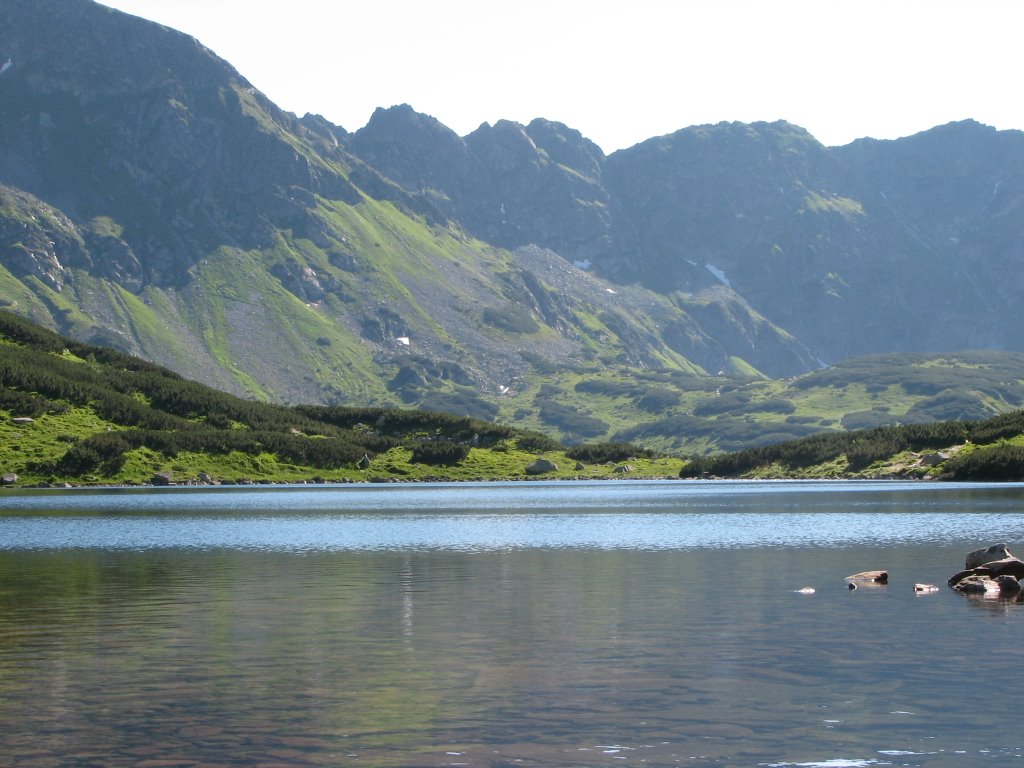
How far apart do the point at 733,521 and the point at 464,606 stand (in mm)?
61432

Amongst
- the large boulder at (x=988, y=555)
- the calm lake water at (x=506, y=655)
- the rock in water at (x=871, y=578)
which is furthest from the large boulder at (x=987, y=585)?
the rock in water at (x=871, y=578)

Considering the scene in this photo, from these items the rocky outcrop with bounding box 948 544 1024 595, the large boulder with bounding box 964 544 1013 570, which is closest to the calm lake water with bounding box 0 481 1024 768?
the large boulder with bounding box 964 544 1013 570

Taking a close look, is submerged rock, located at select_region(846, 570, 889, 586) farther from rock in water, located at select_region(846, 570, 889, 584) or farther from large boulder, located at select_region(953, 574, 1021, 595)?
large boulder, located at select_region(953, 574, 1021, 595)

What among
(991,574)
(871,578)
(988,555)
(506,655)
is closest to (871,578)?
A: (871,578)

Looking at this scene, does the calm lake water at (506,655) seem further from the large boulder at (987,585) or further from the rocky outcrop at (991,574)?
the large boulder at (987,585)

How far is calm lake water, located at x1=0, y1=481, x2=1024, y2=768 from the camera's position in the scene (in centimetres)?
2547

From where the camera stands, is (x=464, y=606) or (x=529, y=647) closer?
(x=529, y=647)

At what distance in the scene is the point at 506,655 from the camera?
121 ft

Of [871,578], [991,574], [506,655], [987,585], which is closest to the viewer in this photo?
[506,655]

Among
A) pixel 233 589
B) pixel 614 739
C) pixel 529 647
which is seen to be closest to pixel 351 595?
pixel 233 589

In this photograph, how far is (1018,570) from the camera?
53719 mm

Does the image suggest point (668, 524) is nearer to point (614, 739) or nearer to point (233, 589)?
point (233, 589)

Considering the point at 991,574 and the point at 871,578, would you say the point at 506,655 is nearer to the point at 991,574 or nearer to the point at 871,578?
the point at 871,578

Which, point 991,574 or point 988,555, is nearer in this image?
point 991,574
